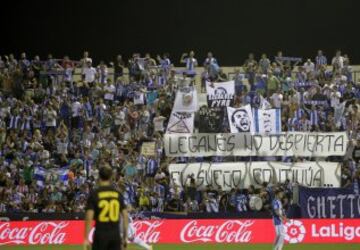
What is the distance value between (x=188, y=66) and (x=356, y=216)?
1207cm

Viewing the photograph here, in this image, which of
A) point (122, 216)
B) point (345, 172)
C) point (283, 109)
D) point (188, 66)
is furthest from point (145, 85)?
point (122, 216)

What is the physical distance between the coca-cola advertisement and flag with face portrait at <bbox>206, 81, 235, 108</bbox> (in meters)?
8.52

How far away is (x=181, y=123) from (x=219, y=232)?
8.30m

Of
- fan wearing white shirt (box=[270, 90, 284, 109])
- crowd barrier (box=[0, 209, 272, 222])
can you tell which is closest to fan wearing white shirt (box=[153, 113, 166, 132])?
fan wearing white shirt (box=[270, 90, 284, 109])

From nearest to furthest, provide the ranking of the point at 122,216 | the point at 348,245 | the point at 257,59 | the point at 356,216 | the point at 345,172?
the point at 122,216, the point at 348,245, the point at 356,216, the point at 345,172, the point at 257,59

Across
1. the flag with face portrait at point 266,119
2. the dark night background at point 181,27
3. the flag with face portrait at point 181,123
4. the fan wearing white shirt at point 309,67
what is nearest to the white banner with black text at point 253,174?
the flag with face portrait at point 266,119

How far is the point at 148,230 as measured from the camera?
24938mm

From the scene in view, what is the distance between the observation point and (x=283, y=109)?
32.8m

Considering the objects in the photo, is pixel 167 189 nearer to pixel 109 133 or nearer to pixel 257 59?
pixel 109 133

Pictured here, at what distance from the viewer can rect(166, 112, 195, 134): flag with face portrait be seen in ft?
106

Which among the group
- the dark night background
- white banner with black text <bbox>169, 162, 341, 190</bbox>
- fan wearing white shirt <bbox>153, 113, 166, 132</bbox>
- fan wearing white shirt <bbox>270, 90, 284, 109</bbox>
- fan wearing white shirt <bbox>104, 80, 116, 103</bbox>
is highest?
the dark night background

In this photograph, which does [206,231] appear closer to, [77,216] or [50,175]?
[77,216]

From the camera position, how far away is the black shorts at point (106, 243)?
12.1 m

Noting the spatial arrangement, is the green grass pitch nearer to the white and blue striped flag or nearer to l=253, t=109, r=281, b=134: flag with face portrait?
the white and blue striped flag
